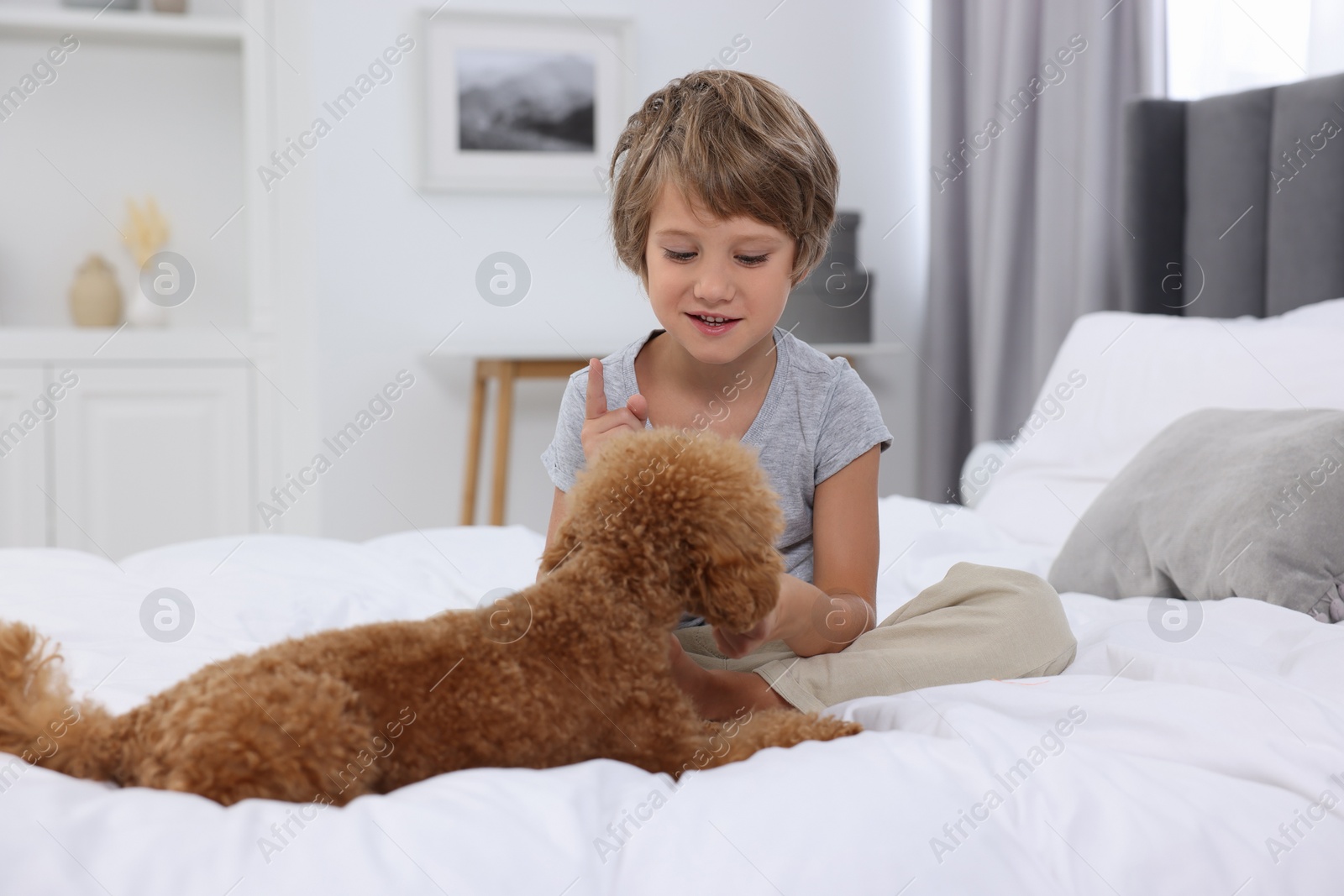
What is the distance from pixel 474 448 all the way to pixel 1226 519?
218cm

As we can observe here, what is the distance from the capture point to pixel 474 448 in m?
3.11

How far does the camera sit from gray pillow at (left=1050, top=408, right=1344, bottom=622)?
4.25 ft

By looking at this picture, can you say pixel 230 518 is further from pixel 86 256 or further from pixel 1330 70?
pixel 1330 70

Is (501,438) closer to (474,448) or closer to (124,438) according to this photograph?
(474,448)

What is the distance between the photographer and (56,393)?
9.62 ft

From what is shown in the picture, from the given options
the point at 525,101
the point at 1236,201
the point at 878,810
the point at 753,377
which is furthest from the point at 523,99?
the point at 878,810

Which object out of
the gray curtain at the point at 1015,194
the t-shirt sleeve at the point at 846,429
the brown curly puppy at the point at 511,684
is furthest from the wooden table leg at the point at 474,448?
the brown curly puppy at the point at 511,684

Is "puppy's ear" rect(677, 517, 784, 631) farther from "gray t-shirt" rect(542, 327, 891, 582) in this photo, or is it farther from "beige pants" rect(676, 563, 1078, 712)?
"gray t-shirt" rect(542, 327, 891, 582)

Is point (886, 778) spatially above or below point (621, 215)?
below

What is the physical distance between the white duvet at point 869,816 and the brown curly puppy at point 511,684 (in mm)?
28

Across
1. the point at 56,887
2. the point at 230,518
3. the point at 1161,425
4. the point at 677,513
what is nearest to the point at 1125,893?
the point at 677,513

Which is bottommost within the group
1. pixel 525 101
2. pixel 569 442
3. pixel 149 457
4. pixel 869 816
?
pixel 869 816

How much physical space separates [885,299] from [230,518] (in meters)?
2.21

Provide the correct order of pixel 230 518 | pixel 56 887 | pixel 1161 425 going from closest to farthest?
pixel 56 887 → pixel 1161 425 → pixel 230 518
